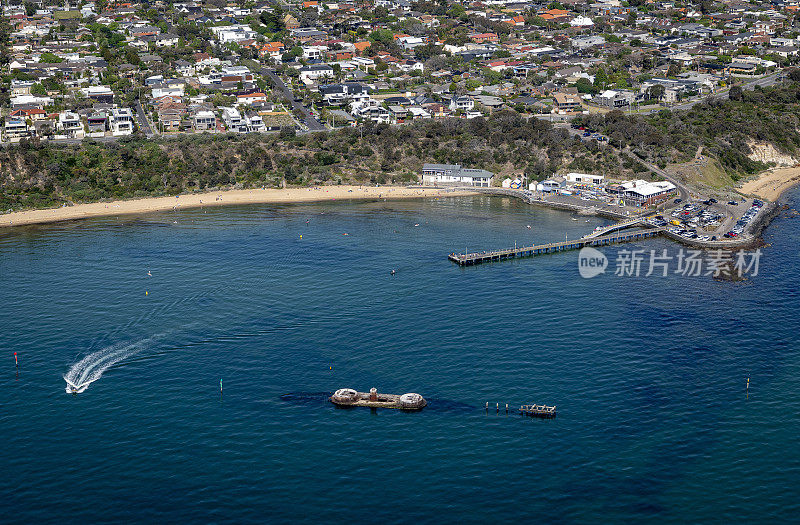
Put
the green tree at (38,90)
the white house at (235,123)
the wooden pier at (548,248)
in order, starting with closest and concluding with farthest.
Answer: the wooden pier at (548,248) < the white house at (235,123) < the green tree at (38,90)

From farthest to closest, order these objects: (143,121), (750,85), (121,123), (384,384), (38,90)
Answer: (750,85), (38,90), (143,121), (121,123), (384,384)

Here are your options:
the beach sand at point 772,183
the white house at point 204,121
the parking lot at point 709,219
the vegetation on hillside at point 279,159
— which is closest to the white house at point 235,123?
the white house at point 204,121

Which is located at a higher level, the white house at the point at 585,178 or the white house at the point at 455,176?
the white house at the point at 585,178

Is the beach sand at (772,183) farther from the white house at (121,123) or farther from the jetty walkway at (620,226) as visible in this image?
the white house at (121,123)

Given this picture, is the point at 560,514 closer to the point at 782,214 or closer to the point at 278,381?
the point at 278,381

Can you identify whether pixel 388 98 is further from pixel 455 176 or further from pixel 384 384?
pixel 384 384

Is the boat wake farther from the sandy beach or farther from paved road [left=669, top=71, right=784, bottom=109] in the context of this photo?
paved road [left=669, top=71, right=784, bottom=109]

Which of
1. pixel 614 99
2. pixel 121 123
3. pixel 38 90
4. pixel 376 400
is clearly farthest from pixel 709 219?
pixel 38 90
